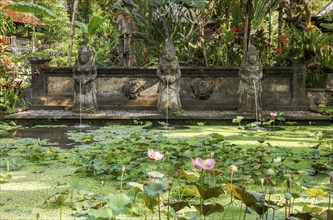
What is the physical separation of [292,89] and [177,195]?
8077mm

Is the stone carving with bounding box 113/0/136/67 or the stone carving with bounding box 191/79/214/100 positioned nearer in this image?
the stone carving with bounding box 191/79/214/100

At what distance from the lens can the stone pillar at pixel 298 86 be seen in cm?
1063

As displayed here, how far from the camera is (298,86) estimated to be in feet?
35.0

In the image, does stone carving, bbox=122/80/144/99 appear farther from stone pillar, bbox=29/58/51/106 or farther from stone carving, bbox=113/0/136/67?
stone carving, bbox=113/0/136/67

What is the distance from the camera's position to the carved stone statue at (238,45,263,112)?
32.4 feet

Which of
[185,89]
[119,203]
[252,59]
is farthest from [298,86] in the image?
[119,203]

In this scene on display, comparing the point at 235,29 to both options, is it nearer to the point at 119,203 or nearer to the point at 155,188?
the point at 155,188

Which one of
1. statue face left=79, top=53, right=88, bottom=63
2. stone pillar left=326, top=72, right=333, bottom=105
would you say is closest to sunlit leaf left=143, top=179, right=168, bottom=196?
statue face left=79, top=53, right=88, bottom=63

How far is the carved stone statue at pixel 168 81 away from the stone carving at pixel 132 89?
92 centimetres

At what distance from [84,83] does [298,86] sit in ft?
16.5

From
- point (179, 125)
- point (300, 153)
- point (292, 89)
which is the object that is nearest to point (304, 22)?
point (292, 89)

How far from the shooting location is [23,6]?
396 inches

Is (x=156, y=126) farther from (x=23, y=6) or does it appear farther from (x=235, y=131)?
(x=23, y=6)

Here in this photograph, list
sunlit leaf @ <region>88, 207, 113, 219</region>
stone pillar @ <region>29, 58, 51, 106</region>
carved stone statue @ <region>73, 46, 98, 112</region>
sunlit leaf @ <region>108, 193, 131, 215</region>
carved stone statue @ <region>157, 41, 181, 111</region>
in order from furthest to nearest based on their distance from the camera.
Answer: stone pillar @ <region>29, 58, 51, 106</region> < carved stone statue @ <region>73, 46, 98, 112</region> < carved stone statue @ <region>157, 41, 181, 111</region> < sunlit leaf @ <region>108, 193, 131, 215</region> < sunlit leaf @ <region>88, 207, 113, 219</region>
